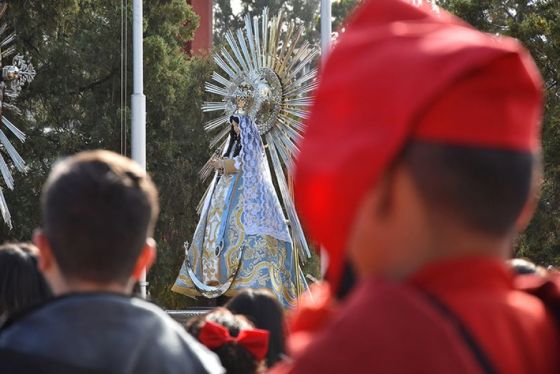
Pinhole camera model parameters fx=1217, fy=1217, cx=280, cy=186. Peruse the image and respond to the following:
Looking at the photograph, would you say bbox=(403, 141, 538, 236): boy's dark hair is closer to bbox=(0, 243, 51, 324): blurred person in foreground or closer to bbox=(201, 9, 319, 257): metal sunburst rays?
bbox=(0, 243, 51, 324): blurred person in foreground

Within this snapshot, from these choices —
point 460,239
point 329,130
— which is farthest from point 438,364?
point 329,130

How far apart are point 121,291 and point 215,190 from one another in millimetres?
12687

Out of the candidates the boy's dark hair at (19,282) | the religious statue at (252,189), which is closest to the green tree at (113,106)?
the religious statue at (252,189)

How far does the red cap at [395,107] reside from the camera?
132cm

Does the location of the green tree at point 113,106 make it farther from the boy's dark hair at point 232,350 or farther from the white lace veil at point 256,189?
the boy's dark hair at point 232,350

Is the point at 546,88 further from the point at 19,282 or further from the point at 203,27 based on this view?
the point at 203,27

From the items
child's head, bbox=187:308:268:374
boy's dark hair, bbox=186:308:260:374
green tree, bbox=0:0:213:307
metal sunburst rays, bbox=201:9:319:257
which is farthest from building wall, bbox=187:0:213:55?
child's head, bbox=187:308:268:374

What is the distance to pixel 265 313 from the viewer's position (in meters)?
3.72

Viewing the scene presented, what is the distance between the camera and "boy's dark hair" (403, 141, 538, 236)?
4.40 ft

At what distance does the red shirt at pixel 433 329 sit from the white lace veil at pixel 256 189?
13.0 metres

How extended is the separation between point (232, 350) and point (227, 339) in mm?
34

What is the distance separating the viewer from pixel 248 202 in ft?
47.8

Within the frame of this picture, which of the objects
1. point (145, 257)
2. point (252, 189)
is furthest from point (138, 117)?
point (145, 257)

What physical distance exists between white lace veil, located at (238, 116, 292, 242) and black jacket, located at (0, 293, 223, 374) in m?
12.3
